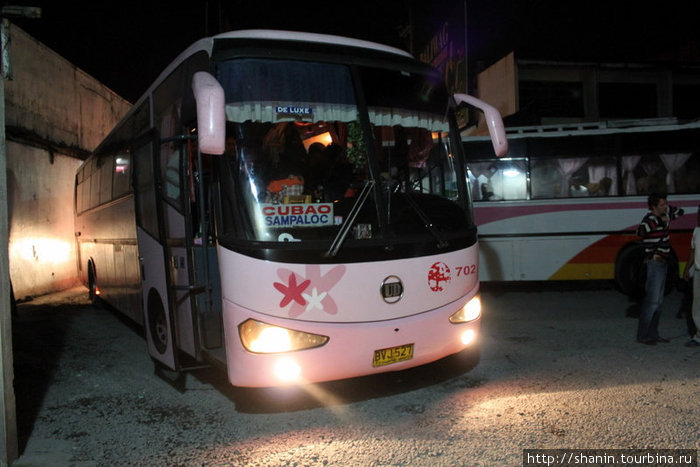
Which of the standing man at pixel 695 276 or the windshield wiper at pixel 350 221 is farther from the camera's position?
the standing man at pixel 695 276

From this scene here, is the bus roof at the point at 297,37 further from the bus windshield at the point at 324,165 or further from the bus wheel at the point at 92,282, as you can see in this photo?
the bus wheel at the point at 92,282

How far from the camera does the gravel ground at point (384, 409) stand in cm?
379

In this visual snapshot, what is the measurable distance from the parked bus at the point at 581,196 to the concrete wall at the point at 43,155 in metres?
9.17

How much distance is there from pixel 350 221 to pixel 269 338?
3.51 ft

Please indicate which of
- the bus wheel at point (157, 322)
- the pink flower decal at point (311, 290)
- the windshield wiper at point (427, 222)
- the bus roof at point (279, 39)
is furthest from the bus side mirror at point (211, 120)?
the bus wheel at point (157, 322)

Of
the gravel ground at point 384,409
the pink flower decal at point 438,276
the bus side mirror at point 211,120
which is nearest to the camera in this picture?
the bus side mirror at point 211,120

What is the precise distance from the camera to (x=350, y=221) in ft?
13.7

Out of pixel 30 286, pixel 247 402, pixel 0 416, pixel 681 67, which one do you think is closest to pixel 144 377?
pixel 247 402

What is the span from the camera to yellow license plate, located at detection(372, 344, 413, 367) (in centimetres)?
424

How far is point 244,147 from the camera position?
417 centimetres

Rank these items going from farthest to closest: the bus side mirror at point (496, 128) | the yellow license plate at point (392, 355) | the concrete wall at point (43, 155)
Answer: the concrete wall at point (43, 155)
the bus side mirror at point (496, 128)
the yellow license plate at point (392, 355)

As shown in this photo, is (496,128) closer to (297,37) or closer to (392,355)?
(297,37)

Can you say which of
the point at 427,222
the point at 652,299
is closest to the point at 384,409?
the point at 427,222

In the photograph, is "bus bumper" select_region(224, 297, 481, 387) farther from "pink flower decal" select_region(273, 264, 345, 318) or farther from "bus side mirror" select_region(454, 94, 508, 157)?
"bus side mirror" select_region(454, 94, 508, 157)
